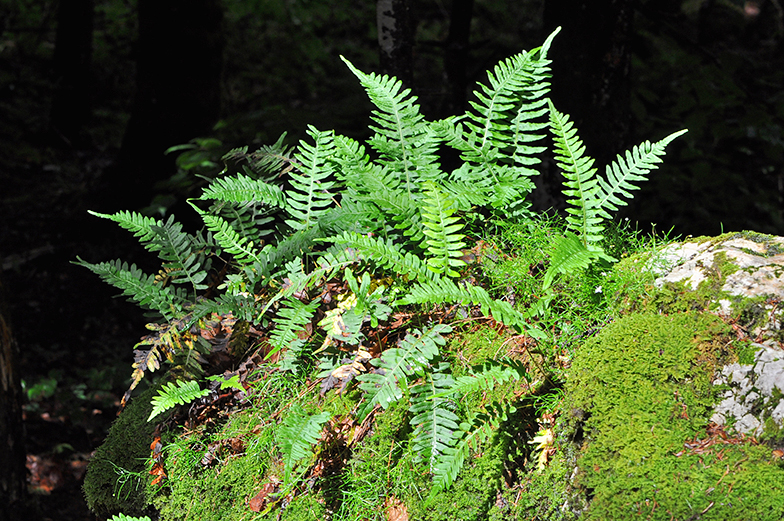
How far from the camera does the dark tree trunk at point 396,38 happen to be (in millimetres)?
3623

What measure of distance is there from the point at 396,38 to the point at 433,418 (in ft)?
8.66

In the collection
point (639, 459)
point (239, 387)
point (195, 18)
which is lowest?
point (239, 387)

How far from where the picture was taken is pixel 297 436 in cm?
206

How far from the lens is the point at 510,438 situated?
1.97 metres

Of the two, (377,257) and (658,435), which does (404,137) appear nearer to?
(377,257)

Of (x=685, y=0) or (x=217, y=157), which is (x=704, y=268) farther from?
(x=685, y=0)

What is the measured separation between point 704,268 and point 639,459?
764 millimetres

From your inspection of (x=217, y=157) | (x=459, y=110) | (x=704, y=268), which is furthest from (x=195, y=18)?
(x=704, y=268)

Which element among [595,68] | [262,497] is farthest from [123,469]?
[595,68]

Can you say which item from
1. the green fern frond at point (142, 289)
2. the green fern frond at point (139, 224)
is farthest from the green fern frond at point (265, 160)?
the green fern frond at point (142, 289)

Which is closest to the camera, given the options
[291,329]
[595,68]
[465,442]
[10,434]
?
[465,442]

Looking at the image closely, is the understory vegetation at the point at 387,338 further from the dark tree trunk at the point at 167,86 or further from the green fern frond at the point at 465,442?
the dark tree trunk at the point at 167,86

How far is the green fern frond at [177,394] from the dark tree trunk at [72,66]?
801 cm

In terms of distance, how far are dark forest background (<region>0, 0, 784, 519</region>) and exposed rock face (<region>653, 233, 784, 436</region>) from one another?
0.66 feet
